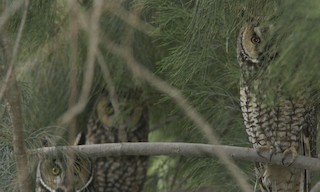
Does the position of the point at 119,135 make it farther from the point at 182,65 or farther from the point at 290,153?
the point at 290,153

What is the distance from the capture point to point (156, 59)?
12.8 feet

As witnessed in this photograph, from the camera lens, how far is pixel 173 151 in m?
2.71

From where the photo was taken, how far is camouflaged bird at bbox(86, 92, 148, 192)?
435 centimetres

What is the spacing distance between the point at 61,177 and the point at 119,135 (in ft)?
2.49

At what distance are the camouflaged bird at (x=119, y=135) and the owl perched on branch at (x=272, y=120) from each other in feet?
4.22

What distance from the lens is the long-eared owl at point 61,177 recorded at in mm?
3473

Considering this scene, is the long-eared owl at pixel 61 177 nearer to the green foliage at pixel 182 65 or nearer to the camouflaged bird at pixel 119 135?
the green foliage at pixel 182 65

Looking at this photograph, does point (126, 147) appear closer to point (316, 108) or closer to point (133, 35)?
point (316, 108)

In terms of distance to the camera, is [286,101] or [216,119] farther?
[216,119]

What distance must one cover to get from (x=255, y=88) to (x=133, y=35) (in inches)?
37.9

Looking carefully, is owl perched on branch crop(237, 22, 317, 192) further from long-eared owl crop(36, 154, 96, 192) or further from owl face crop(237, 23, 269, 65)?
long-eared owl crop(36, 154, 96, 192)

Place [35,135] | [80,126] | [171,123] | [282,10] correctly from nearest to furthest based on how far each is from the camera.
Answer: [282,10], [35,135], [171,123], [80,126]

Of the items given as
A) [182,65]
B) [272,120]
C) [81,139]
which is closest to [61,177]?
[81,139]

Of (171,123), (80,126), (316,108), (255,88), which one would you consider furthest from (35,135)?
(80,126)
